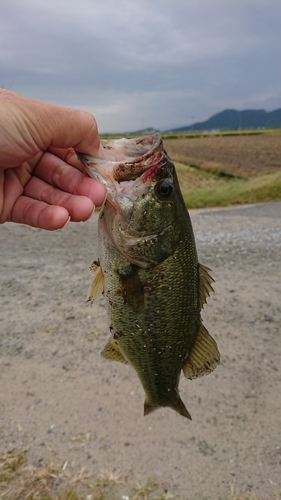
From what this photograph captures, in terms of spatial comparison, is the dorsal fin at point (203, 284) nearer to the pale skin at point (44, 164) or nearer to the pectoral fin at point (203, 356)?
the pectoral fin at point (203, 356)

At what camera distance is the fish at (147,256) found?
2.19m

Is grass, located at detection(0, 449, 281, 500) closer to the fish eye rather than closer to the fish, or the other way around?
the fish

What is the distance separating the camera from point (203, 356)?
2469 mm

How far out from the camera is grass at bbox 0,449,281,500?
12.6 feet

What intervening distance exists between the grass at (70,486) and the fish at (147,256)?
2.11 metres

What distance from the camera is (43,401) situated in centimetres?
494

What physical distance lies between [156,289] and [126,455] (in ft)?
8.90

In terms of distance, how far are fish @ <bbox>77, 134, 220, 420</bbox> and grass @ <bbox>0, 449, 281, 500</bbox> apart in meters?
2.11

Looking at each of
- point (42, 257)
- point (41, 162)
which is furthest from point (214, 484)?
point (42, 257)

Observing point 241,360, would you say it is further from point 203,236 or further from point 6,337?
point 203,236

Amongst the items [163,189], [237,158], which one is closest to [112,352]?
[163,189]

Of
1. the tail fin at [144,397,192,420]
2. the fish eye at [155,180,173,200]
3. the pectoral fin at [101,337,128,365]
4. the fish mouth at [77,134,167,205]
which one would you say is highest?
the fish mouth at [77,134,167,205]

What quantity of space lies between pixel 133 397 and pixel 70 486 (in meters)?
1.27

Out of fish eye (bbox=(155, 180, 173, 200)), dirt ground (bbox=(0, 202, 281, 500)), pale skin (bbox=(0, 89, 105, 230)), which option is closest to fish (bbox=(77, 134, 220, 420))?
fish eye (bbox=(155, 180, 173, 200))
